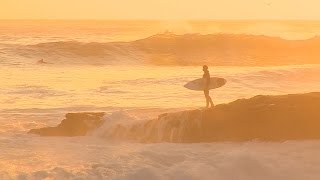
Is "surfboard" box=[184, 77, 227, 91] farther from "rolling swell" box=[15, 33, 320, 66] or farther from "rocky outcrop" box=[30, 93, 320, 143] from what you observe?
"rolling swell" box=[15, 33, 320, 66]

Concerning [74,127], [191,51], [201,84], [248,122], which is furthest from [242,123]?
[191,51]

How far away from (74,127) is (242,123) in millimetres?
5673

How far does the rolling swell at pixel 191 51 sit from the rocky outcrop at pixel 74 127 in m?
37.0

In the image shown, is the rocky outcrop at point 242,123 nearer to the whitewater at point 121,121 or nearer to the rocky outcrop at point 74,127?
the whitewater at point 121,121

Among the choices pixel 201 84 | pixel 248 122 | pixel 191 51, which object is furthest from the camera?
pixel 191 51

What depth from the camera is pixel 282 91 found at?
94.2ft

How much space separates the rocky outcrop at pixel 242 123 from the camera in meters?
14.7

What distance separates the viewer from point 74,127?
18203 millimetres

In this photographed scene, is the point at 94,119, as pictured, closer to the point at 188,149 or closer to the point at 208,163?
the point at 188,149

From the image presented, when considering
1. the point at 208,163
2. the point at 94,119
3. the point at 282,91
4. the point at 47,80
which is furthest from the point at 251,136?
the point at 47,80

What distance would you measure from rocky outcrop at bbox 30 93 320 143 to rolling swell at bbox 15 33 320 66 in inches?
1542

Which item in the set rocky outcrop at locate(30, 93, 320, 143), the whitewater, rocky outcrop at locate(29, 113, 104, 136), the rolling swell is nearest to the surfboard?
the whitewater

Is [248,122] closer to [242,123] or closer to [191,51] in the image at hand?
[242,123]

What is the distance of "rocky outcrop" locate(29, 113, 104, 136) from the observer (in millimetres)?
17938
